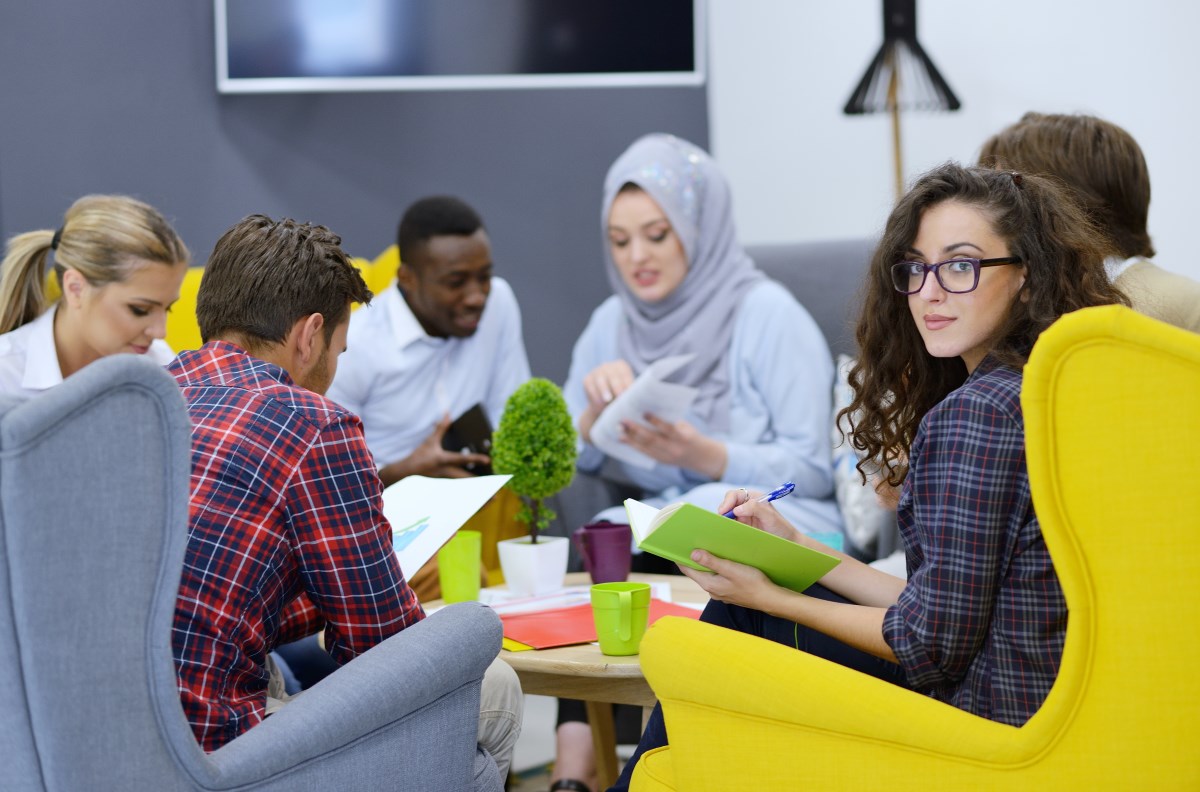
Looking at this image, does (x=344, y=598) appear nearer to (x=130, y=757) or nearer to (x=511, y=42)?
(x=130, y=757)

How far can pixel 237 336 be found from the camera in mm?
1710

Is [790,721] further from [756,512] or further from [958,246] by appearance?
[958,246]

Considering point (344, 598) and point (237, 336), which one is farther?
point (237, 336)

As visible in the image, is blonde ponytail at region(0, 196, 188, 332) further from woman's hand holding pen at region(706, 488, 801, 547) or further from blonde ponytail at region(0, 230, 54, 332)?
woman's hand holding pen at region(706, 488, 801, 547)

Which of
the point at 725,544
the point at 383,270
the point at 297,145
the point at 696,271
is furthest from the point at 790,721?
the point at 297,145

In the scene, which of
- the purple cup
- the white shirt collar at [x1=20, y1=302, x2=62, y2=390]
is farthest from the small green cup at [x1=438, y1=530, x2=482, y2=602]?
the white shirt collar at [x1=20, y1=302, x2=62, y2=390]

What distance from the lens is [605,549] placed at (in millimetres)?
2348

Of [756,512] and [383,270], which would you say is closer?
[756,512]

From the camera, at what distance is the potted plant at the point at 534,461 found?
7.78 feet

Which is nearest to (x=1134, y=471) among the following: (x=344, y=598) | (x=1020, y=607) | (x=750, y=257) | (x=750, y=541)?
(x=1020, y=607)

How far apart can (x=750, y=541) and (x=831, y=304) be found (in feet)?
7.21

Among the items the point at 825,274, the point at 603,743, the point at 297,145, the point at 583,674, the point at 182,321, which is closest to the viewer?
the point at 583,674

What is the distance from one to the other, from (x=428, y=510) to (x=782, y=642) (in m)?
0.64

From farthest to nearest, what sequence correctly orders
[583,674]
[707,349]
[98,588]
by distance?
[707,349], [583,674], [98,588]
